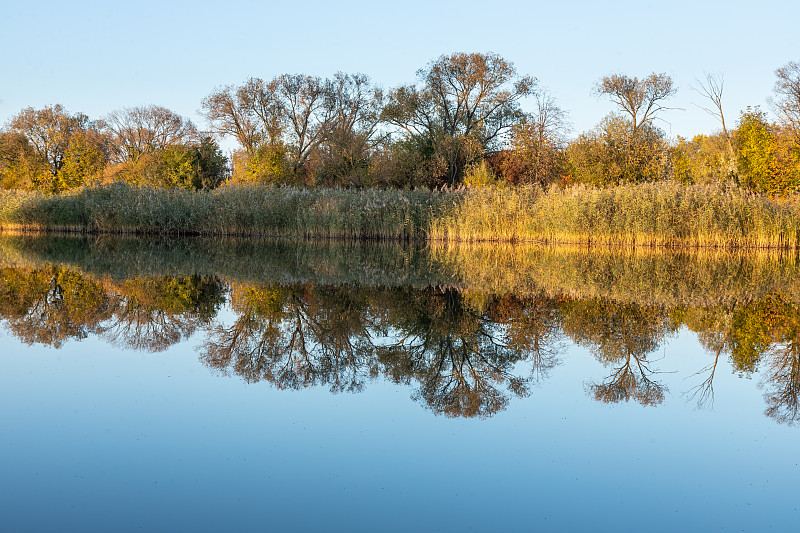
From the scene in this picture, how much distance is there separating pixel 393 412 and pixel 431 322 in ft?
8.27

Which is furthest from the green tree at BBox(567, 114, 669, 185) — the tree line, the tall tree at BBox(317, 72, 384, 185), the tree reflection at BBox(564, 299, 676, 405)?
the tree reflection at BBox(564, 299, 676, 405)

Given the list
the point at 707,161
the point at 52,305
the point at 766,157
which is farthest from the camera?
the point at 707,161

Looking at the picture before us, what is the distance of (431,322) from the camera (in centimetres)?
592

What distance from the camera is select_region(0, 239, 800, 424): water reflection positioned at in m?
4.16

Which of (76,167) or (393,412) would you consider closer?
(393,412)

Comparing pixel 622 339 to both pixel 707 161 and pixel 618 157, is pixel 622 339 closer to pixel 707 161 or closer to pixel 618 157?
pixel 618 157

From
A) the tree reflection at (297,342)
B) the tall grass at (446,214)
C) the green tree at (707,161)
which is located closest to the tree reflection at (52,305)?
the tree reflection at (297,342)

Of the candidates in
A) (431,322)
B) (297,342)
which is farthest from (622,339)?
(297,342)

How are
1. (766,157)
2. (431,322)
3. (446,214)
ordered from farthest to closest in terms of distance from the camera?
(766,157), (446,214), (431,322)

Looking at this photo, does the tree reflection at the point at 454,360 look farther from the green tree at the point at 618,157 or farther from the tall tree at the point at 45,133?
the tall tree at the point at 45,133

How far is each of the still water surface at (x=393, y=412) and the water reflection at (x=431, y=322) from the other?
1.4 inches

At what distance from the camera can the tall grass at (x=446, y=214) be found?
17.4m

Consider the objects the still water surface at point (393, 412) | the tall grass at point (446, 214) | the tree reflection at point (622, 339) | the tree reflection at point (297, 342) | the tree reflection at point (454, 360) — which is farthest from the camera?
the tall grass at point (446, 214)

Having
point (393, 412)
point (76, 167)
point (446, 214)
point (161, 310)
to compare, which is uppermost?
point (76, 167)
